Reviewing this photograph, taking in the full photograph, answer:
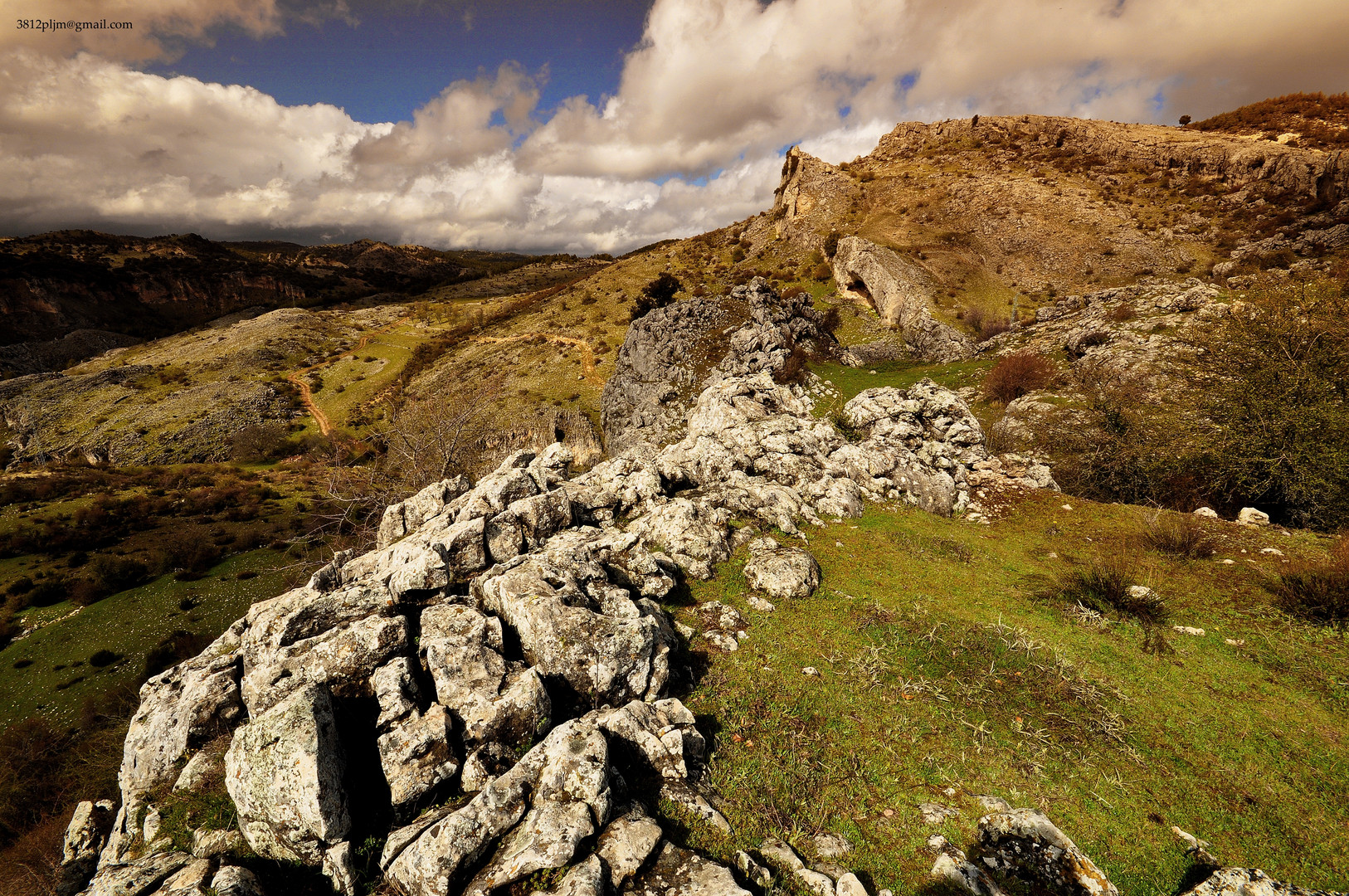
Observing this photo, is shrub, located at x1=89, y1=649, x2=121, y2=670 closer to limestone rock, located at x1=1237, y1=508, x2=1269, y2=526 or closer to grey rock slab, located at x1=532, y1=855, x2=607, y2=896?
grey rock slab, located at x1=532, y1=855, x2=607, y2=896

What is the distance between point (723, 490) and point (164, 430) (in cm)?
10019

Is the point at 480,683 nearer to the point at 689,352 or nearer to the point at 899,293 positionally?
the point at 689,352

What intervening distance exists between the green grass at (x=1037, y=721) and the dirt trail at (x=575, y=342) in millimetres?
49380

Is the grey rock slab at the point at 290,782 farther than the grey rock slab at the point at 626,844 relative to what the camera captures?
Yes

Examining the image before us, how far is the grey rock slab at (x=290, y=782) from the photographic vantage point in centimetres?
760

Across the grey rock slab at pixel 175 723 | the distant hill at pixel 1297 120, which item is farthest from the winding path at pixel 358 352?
the distant hill at pixel 1297 120

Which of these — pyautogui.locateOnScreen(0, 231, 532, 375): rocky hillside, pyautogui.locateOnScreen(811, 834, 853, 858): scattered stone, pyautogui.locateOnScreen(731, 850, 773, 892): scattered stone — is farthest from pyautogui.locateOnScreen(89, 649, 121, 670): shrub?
pyautogui.locateOnScreen(0, 231, 532, 375): rocky hillside

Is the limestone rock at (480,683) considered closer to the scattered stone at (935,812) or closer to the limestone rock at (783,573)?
the scattered stone at (935,812)

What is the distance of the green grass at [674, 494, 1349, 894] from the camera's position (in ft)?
28.1

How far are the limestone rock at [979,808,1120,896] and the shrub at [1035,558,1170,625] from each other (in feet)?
32.9

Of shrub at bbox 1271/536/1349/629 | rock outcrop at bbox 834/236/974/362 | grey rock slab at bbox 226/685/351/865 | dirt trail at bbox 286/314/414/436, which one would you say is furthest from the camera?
dirt trail at bbox 286/314/414/436

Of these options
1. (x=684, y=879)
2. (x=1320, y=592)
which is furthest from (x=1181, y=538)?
(x=684, y=879)

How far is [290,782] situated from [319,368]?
112 meters

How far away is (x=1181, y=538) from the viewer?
1769 centimetres
